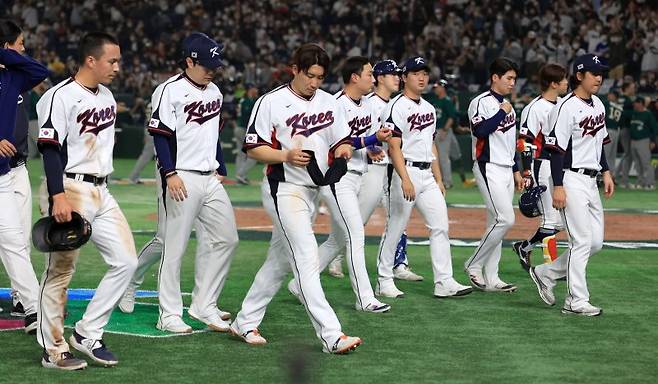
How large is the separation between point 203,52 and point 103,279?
2.04 m

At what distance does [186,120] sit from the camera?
349 inches

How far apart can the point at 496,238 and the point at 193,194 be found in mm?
3443

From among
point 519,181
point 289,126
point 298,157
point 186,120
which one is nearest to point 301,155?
point 298,157

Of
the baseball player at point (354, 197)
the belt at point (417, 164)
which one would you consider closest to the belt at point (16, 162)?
the baseball player at point (354, 197)

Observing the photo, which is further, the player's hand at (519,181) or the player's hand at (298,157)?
the player's hand at (519,181)

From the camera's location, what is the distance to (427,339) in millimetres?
8641

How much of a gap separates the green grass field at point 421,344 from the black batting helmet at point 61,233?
0.81 m

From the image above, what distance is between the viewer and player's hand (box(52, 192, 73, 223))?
7.25 meters

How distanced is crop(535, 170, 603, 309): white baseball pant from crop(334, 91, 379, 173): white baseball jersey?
1.93 meters

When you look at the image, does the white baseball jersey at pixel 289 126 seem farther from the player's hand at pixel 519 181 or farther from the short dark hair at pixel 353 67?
the player's hand at pixel 519 181

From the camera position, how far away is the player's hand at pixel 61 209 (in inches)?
286

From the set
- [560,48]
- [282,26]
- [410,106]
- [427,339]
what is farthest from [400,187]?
[282,26]

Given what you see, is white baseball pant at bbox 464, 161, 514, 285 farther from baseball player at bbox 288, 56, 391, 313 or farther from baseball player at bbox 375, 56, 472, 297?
baseball player at bbox 288, 56, 391, 313

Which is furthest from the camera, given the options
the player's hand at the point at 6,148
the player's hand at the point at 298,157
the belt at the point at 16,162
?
the belt at the point at 16,162
